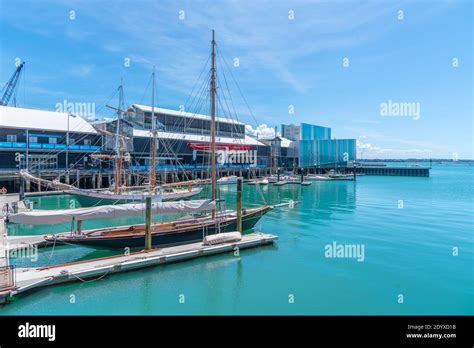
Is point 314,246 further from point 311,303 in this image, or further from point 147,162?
point 147,162

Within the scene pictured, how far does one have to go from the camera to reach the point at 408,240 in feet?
96.7

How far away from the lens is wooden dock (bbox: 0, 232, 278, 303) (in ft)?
53.4

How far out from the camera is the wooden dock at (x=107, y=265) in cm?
1627

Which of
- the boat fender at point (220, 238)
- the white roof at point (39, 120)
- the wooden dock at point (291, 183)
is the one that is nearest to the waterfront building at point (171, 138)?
the white roof at point (39, 120)

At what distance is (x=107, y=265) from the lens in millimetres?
18906

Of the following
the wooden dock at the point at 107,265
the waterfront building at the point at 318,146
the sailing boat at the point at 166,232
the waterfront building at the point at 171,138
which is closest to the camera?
the wooden dock at the point at 107,265

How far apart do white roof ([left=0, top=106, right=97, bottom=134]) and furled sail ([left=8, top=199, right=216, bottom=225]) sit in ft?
158

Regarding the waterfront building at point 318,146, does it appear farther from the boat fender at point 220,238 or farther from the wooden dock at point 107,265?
the wooden dock at point 107,265

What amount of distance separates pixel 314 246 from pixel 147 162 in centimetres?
6016

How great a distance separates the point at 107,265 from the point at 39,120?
2402 inches

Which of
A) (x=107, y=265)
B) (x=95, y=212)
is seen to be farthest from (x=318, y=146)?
(x=107, y=265)

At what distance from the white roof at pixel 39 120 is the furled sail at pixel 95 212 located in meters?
48.3
